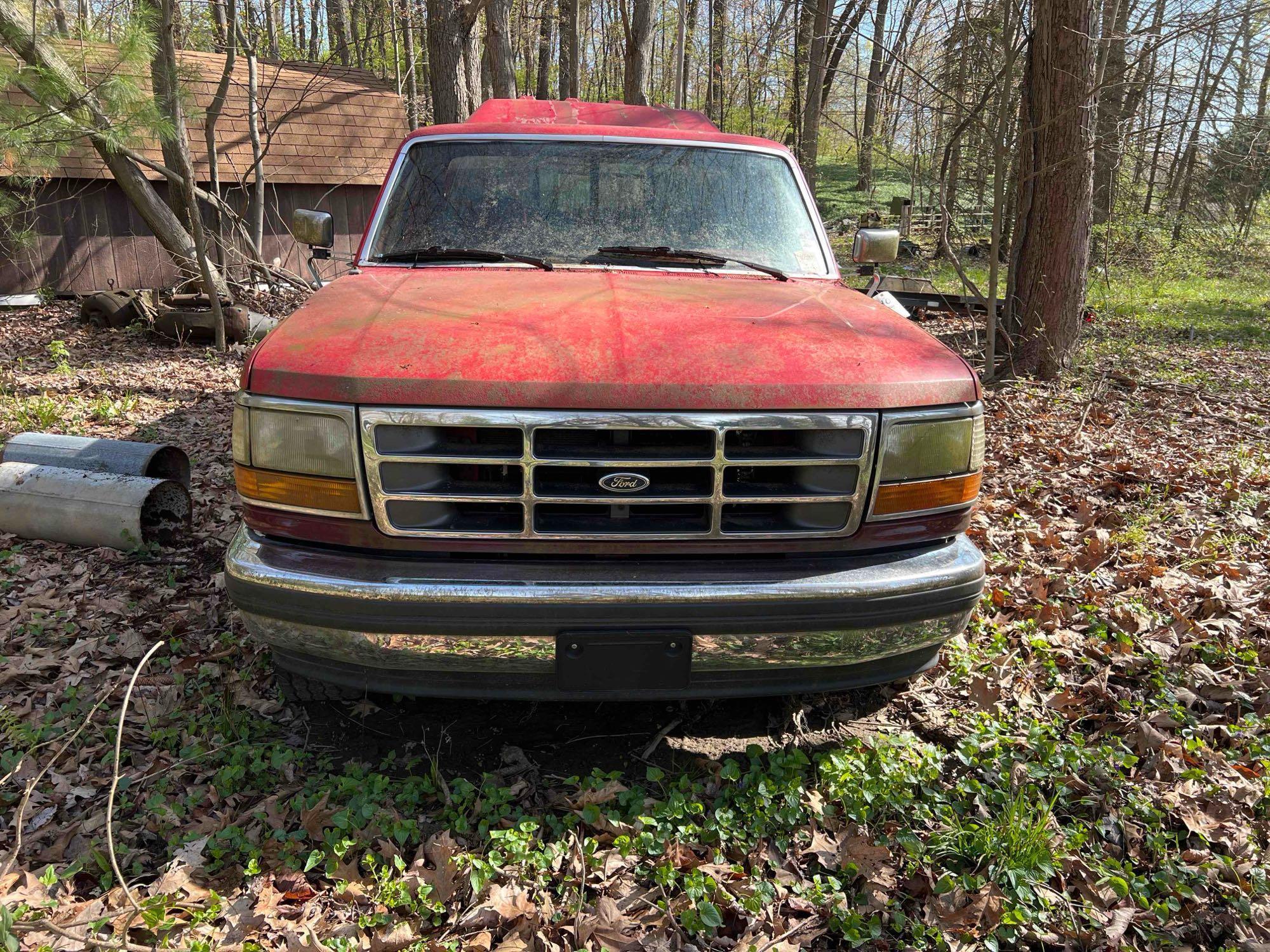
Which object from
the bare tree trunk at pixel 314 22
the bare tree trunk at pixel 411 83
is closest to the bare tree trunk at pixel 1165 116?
the bare tree trunk at pixel 411 83

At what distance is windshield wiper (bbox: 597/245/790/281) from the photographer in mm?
3393

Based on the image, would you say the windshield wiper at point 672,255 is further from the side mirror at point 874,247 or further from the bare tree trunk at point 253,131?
the bare tree trunk at point 253,131

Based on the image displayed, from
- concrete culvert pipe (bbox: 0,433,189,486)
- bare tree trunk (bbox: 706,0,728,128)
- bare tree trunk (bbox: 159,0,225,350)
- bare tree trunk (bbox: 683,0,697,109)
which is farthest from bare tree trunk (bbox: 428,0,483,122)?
bare tree trunk (bbox: 683,0,697,109)

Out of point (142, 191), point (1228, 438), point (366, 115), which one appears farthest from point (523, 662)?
point (366, 115)

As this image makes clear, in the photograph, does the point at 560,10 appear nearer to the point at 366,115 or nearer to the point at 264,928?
the point at 366,115

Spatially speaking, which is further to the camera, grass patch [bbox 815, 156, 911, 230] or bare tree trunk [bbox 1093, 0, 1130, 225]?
grass patch [bbox 815, 156, 911, 230]

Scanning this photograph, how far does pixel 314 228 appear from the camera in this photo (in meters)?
4.11

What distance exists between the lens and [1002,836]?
2.42 meters

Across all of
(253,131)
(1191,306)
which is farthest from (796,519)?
(1191,306)

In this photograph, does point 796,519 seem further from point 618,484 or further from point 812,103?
point 812,103

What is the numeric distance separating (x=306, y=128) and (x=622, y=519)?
12975 mm

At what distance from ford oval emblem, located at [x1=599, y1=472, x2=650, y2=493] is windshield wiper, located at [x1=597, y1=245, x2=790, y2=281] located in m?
1.38

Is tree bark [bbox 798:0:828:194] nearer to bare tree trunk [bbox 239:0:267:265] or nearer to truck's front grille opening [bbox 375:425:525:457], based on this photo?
bare tree trunk [bbox 239:0:267:265]

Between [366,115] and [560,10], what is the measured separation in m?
14.8
